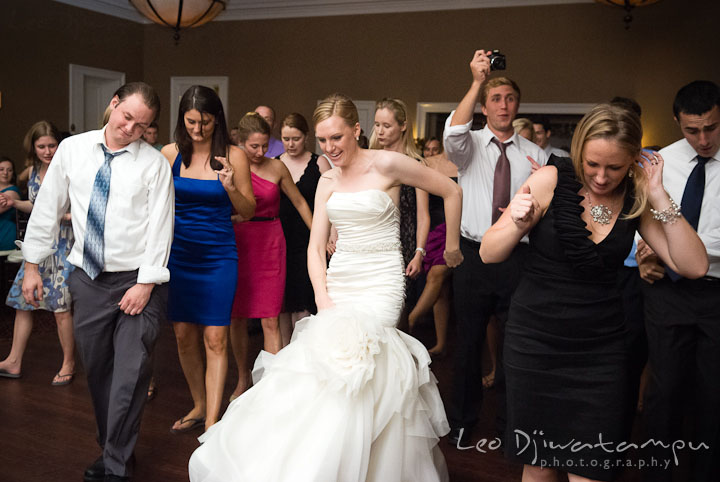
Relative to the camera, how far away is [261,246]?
12.5 ft

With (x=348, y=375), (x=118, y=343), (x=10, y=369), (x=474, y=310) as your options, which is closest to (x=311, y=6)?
(x=10, y=369)

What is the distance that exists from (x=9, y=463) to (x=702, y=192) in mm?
3205

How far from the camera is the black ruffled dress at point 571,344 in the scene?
208 centimetres

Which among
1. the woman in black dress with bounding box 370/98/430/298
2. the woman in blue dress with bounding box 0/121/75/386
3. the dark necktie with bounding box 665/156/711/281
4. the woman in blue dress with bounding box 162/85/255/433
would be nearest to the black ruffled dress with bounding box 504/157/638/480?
the dark necktie with bounding box 665/156/711/281

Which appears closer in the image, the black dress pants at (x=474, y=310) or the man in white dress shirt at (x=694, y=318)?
the man in white dress shirt at (x=694, y=318)

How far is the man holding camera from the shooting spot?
3.28m

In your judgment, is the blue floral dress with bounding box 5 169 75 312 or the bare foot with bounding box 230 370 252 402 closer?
the bare foot with bounding box 230 370 252 402

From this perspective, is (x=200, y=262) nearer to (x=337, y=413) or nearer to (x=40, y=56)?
(x=337, y=413)

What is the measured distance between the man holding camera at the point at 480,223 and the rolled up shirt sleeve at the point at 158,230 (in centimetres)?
133

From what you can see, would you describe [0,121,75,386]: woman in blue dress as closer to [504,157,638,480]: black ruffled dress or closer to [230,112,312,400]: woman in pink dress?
[230,112,312,400]: woman in pink dress

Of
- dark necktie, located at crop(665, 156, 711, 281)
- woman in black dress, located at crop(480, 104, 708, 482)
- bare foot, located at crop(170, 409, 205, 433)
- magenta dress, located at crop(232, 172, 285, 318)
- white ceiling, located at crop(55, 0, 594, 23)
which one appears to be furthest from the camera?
Answer: white ceiling, located at crop(55, 0, 594, 23)

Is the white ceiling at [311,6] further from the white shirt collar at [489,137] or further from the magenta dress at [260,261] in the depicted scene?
the magenta dress at [260,261]

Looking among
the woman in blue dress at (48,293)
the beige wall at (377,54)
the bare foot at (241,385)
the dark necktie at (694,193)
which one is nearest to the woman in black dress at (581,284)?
the dark necktie at (694,193)

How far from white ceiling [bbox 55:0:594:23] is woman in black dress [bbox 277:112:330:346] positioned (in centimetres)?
538
